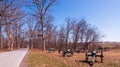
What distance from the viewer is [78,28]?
227 feet

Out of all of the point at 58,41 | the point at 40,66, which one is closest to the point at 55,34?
the point at 58,41

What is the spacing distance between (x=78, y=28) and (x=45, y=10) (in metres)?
35.1

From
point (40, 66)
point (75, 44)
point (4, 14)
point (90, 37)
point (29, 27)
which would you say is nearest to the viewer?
point (40, 66)

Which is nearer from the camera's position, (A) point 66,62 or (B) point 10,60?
(A) point 66,62

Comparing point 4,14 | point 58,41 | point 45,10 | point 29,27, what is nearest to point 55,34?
point 58,41

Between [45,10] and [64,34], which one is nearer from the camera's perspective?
[45,10]

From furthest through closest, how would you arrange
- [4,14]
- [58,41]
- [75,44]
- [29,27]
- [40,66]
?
[58,41] → [75,44] → [29,27] → [4,14] → [40,66]

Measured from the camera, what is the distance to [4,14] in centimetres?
2047

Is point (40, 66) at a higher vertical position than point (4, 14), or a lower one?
lower

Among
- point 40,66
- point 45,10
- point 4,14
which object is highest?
point 45,10

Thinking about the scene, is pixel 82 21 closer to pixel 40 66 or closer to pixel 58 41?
pixel 58 41

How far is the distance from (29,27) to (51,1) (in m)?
28.4

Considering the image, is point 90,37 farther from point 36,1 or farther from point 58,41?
point 36,1

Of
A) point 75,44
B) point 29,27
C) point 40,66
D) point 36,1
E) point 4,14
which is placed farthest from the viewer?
point 75,44
